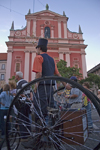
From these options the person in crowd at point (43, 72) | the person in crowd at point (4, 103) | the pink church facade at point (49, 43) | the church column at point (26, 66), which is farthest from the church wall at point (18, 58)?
the person in crowd at point (43, 72)

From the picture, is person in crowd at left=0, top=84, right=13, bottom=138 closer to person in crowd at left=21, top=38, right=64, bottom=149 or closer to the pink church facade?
person in crowd at left=21, top=38, right=64, bottom=149

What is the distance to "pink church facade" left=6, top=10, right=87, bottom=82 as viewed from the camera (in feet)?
67.7

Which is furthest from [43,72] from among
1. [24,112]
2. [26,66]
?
[26,66]

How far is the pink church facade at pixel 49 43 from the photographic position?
67.7 ft

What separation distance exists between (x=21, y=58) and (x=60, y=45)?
7586mm

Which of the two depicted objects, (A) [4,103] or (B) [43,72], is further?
(A) [4,103]

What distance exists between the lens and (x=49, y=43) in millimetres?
21484

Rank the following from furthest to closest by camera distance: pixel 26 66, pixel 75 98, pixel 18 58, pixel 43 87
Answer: pixel 18 58 < pixel 26 66 < pixel 75 98 < pixel 43 87

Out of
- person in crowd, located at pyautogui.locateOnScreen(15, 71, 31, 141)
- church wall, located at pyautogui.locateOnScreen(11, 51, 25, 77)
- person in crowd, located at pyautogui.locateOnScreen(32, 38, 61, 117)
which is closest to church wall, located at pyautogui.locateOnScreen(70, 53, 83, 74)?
church wall, located at pyautogui.locateOnScreen(11, 51, 25, 77)

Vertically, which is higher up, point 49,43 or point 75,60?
point 49,43

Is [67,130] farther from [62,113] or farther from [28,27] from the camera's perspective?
[28,27]

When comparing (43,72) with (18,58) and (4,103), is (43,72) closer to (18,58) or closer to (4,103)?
(4,103)

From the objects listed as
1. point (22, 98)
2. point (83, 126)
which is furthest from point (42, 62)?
point (83, 126)

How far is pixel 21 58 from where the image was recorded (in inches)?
826
